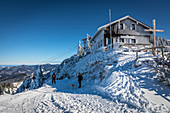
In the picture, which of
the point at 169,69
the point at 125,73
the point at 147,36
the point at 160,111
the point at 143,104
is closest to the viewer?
the point at 160,111

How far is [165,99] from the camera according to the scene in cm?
534

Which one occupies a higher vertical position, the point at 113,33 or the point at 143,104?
the point at 113,33

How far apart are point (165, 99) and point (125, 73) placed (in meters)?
3.82

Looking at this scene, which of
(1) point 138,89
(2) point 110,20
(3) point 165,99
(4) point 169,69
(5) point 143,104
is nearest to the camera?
(5) point 143,104

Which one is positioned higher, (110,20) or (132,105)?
(110,20)

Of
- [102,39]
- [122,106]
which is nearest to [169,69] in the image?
[122,106]

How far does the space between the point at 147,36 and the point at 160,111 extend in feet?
80.9

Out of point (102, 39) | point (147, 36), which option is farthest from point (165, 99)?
point (147, 36)

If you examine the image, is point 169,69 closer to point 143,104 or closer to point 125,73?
point 125,73

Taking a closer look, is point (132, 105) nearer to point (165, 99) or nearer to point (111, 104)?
point (111, 104)

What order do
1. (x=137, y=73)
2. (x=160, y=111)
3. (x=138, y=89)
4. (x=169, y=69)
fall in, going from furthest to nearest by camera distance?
(x=137, y=73)
(x=169, y=69)
(x=138, y=89)
(x=160, y=111)

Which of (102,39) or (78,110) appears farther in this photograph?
(102,39)

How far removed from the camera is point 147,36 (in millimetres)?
23953

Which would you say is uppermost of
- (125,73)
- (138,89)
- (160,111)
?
(125,73)
